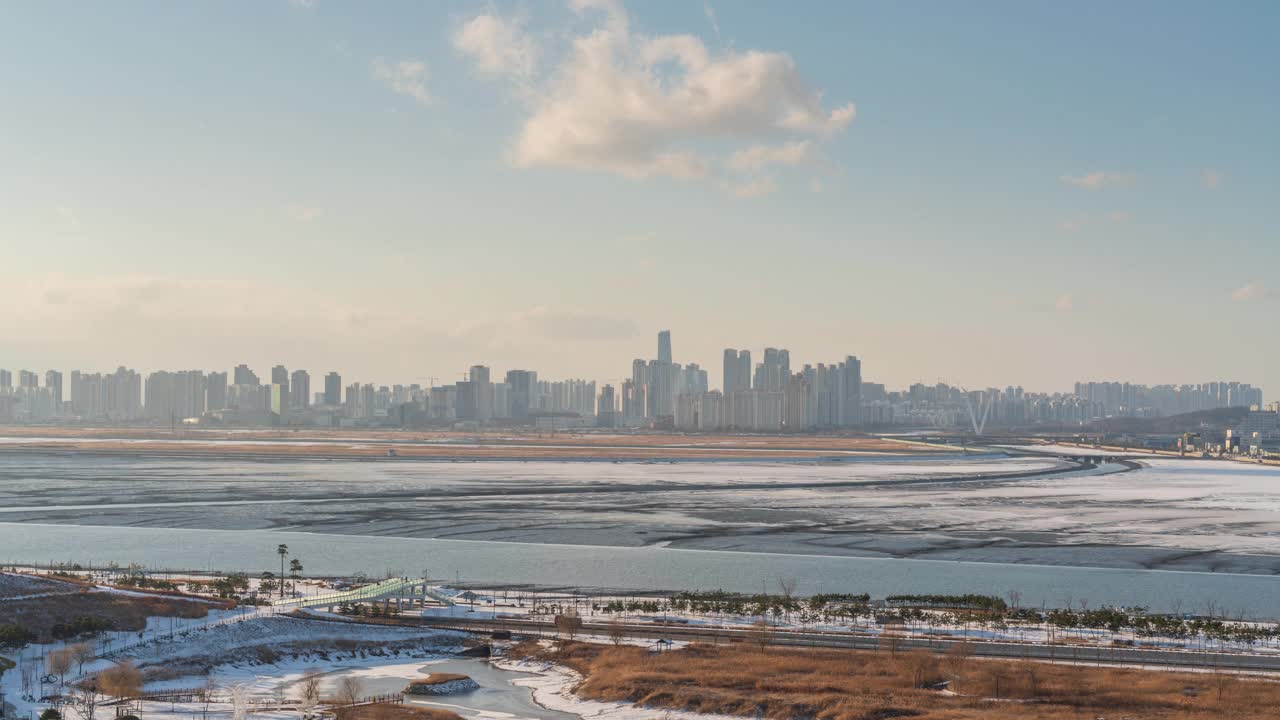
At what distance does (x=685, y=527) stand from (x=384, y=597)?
33332 mm

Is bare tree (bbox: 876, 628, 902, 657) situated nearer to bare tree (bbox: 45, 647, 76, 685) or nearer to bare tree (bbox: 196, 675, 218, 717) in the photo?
bare tree (bbox: 196, 675, 218, 717)

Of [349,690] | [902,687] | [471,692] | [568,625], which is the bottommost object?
[471,692]

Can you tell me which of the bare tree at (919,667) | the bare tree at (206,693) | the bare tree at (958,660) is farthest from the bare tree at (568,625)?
the bare tree at (958,660)

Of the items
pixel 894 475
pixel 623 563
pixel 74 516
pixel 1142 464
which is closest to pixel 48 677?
pixel 623 563

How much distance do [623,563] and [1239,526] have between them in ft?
152

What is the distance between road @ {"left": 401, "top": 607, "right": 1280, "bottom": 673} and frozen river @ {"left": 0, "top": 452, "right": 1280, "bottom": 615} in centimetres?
1095

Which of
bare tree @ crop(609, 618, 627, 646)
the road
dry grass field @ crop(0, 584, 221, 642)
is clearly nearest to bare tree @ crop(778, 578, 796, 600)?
the road

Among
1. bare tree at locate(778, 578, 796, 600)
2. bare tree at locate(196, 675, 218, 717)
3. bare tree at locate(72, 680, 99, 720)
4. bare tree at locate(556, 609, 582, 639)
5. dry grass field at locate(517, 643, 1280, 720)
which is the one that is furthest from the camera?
bare tree at locate(778, 578, 796, 600)

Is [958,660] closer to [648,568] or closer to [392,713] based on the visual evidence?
[392,713]

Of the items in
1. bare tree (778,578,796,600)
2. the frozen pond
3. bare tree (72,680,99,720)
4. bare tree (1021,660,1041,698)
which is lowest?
the frozen pond

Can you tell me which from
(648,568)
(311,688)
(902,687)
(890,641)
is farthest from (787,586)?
(311,688)

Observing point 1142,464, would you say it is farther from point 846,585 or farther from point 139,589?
point 139,589

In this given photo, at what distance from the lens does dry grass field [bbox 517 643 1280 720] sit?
32562 mm

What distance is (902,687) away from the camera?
35750mm
